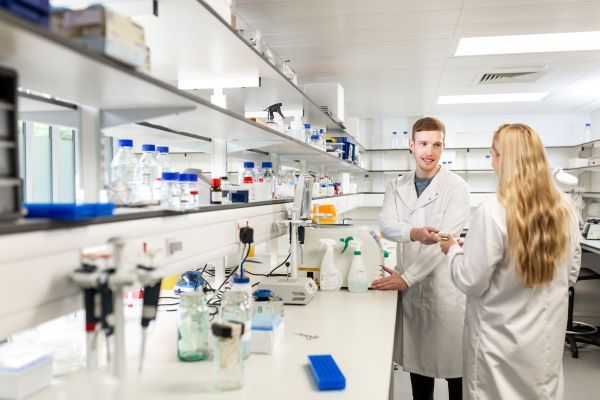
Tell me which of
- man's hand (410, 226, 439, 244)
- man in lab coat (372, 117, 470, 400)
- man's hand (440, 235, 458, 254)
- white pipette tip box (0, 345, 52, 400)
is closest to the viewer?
white pipette tip box (0, 345, 52, 400)

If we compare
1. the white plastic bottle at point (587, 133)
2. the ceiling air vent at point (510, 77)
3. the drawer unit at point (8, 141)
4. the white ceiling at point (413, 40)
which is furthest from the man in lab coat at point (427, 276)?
the white plastic bottle at point (587, 133)

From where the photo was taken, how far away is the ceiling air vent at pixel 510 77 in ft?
15.1

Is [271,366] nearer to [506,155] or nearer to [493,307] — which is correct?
[493,307]

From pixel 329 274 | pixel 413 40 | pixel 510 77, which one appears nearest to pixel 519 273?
pixel 329 274

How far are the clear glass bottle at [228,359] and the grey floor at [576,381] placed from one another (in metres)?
2.24

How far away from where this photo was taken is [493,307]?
72.2 inches

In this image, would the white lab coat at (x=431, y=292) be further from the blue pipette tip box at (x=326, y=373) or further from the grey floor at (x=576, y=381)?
the blue pipette tip box at (x=326, y=373)

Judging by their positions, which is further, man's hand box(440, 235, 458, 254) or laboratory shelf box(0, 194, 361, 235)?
man's hand box(440, 235, 458, 254)

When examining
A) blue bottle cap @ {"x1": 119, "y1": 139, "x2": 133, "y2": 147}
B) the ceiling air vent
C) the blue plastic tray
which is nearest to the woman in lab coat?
blue bottle cap @ {"x1": 119, "y1": 139, "x2": 133, "y2": 147}

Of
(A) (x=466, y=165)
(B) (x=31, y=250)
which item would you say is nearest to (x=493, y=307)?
(B) (x=31, y=250)

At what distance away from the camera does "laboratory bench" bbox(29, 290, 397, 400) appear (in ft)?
3.77

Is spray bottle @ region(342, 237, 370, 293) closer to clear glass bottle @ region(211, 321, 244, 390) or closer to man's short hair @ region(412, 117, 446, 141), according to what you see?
man's short hair @ region(412, 117, 446, 141)

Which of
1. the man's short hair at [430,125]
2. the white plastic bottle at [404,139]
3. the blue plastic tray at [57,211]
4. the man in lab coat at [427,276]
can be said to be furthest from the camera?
the white plastic bottle at [404,139]

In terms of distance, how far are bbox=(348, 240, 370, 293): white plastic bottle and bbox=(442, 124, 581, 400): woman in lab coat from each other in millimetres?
617
